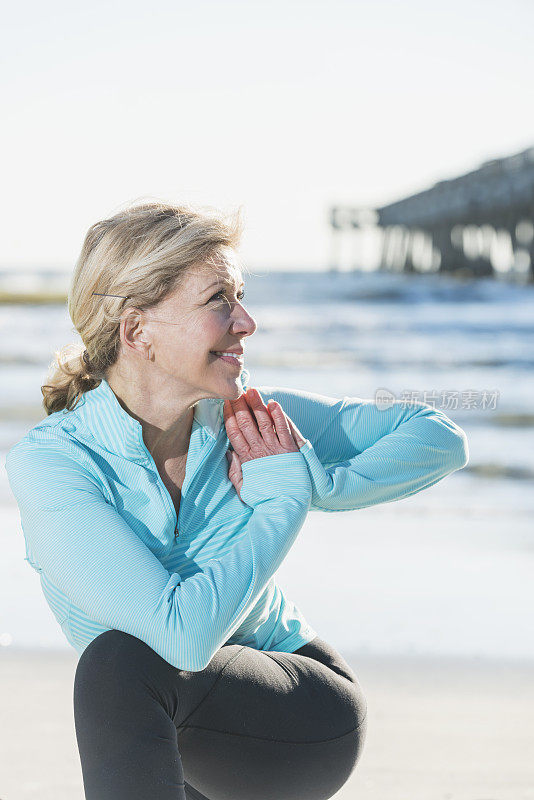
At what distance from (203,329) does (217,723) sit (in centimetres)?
69

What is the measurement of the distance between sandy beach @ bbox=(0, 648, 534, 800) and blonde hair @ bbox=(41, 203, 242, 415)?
1.14 meters

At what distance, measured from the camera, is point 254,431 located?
6.34 ft

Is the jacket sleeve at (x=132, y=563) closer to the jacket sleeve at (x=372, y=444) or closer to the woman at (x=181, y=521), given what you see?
the woman at (x=181, y=521)

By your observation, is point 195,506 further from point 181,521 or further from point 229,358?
point 229,358

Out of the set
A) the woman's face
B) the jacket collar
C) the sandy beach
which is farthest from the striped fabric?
the sandy beach

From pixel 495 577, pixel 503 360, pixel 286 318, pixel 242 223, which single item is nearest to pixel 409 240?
pixel 286 318

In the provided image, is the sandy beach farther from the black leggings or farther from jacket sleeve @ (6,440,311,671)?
jacket sleeve @ (6,440,311,671)

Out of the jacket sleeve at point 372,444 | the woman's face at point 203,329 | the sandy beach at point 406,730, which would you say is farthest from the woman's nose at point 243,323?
the sandy beach at point 406,730

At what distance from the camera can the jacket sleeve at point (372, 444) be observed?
201 cm

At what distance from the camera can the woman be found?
164 cm

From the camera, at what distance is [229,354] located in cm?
192

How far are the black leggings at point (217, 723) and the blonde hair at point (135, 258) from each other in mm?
557

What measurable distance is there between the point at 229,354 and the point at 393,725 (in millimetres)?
1406

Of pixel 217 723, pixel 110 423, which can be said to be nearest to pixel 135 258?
pixel 110 423
